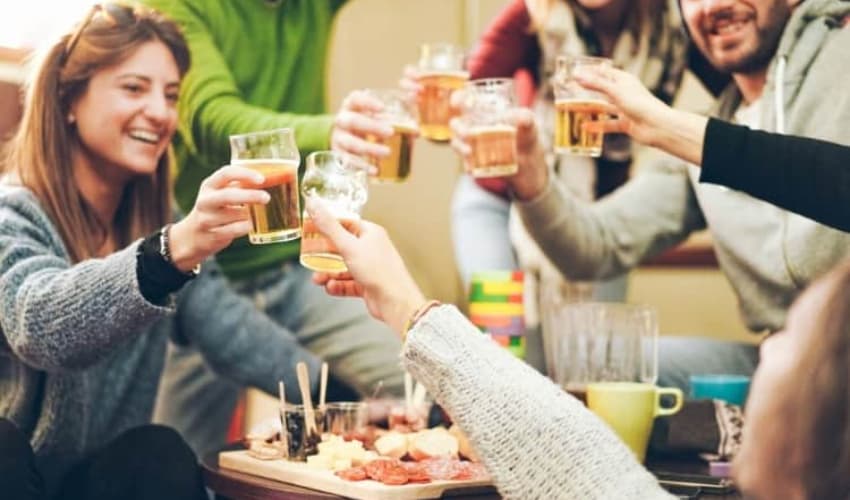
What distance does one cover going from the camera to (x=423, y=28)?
3158 mm

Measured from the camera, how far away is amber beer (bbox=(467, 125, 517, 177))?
1953 mm

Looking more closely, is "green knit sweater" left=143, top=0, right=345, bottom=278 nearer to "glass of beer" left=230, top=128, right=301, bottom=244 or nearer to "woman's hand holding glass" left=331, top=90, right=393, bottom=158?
"woman's hand holding glass" left=331, top=90, right=393, bottom=158

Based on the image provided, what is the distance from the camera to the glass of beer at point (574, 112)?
1.84 m

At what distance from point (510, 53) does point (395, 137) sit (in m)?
0.87

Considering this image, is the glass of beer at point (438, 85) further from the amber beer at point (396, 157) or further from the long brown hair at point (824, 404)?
the long brown hair at point (824, 404)

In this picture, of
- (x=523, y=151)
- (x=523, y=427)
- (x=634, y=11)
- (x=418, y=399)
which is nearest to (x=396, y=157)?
(x=523, y=151)

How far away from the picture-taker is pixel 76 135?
6.64ft

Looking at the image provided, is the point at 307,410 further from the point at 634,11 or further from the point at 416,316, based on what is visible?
the point at 634,11

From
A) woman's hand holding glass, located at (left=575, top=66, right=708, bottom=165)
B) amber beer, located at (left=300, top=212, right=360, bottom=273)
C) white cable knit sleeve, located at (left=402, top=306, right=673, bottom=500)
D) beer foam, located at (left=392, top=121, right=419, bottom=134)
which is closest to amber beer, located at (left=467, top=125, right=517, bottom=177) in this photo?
beer foam, located at (left=392, top=121, right=419, bottom=134)

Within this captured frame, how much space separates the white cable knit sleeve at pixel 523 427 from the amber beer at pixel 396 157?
769mm

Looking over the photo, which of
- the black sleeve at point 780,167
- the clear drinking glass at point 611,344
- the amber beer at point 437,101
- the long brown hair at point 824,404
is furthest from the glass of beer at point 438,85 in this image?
the long brown hair at point 824,404

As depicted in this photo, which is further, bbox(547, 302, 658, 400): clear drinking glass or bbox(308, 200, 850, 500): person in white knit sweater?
bbox(547, 302, 658, 400): clear drinking glass

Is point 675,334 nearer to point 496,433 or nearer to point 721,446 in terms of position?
point 721,446

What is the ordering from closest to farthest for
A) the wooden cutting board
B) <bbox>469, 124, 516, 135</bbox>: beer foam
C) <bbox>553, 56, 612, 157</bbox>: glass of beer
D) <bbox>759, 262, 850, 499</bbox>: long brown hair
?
<bbox>759, 262, 850, 499</bbox>: long brown hair
the wooden cutting board
<bbox>553, 56, 612, 157</bbox>: glass of beer
<bbox>469, 124, 516, 135</bbox>: beer foam
